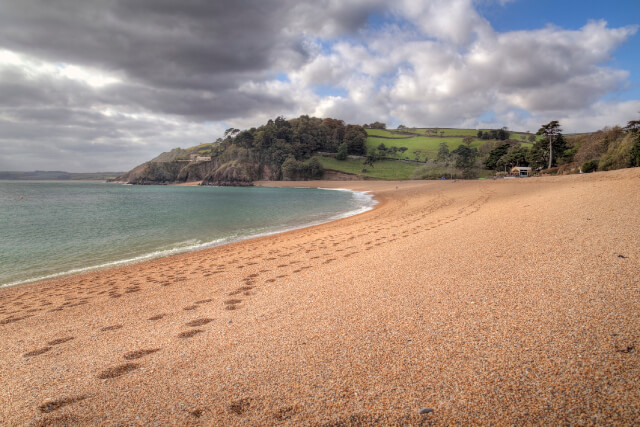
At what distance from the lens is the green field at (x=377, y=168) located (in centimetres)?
9176

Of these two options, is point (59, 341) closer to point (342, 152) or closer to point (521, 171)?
point (521, 171)

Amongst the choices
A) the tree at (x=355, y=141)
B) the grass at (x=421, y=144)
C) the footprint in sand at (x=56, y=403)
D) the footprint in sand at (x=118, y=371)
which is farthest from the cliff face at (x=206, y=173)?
the footprint in sand at (x=56, y=403)

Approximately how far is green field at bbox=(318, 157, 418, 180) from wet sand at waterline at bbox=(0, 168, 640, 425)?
273 feet

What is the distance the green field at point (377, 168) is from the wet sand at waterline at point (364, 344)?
83169 millimetres

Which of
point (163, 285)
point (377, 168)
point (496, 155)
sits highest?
point (496, 155)

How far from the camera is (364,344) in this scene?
355cm

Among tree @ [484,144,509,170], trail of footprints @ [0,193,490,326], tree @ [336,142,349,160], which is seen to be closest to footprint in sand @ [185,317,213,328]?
trail of footprints @ [0,193,490,326]

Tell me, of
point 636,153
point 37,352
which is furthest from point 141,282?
point 636,153

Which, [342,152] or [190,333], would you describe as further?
[342,152]

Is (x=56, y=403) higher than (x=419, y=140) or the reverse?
the reverse

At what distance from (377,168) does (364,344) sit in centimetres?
10204

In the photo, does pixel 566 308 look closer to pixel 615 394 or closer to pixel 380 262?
pixel 615 394

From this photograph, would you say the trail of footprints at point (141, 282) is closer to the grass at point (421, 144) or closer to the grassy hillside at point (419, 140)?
the grassy hillside at point (419, 140)

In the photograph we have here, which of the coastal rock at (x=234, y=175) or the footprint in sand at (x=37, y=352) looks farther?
the coastal rock at (x=234, y=175)
